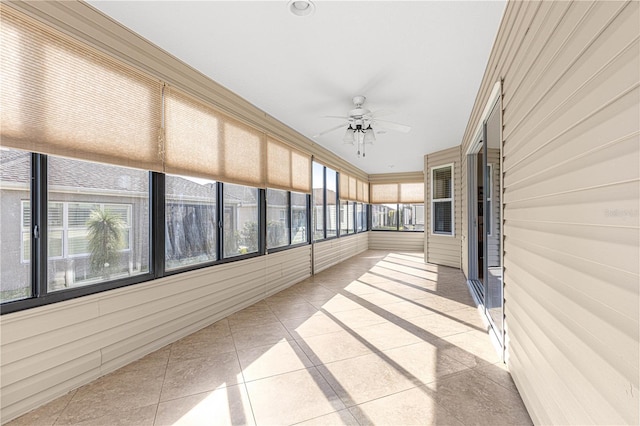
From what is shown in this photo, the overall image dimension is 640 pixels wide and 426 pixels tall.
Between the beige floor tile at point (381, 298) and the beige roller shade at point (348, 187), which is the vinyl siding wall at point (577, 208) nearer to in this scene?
the beige floor tile at point (381, 298)

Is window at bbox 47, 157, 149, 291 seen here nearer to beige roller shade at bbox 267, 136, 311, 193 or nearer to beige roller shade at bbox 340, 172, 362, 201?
beige roller shade at bbox 267, 136, 311, 193

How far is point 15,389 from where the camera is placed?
188 cm

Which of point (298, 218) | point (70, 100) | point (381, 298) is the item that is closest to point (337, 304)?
point (381, 298)

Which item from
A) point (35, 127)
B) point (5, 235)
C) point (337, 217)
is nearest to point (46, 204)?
point (5, 235)

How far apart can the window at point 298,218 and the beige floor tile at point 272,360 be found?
270 cm

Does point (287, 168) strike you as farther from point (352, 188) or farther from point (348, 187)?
point (352, 188)

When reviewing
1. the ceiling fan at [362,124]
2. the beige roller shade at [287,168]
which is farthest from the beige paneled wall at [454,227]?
the beige roller shade at [287,168]

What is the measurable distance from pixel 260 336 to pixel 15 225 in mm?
2178

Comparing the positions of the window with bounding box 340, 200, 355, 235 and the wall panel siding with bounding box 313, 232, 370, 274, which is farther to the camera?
the window with bounding box 340, 200, 355, 235

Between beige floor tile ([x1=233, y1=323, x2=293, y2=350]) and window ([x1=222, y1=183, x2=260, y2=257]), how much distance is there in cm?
102

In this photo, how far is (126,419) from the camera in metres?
1.87

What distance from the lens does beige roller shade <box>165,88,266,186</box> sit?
2887 mm

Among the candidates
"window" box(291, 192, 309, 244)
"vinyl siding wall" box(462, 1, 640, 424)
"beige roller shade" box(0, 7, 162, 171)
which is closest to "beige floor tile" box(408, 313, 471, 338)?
"vinyl siding wall" box(462, 1, 640, 424)

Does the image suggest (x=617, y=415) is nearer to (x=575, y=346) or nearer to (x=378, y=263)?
(x=575, y=346)
